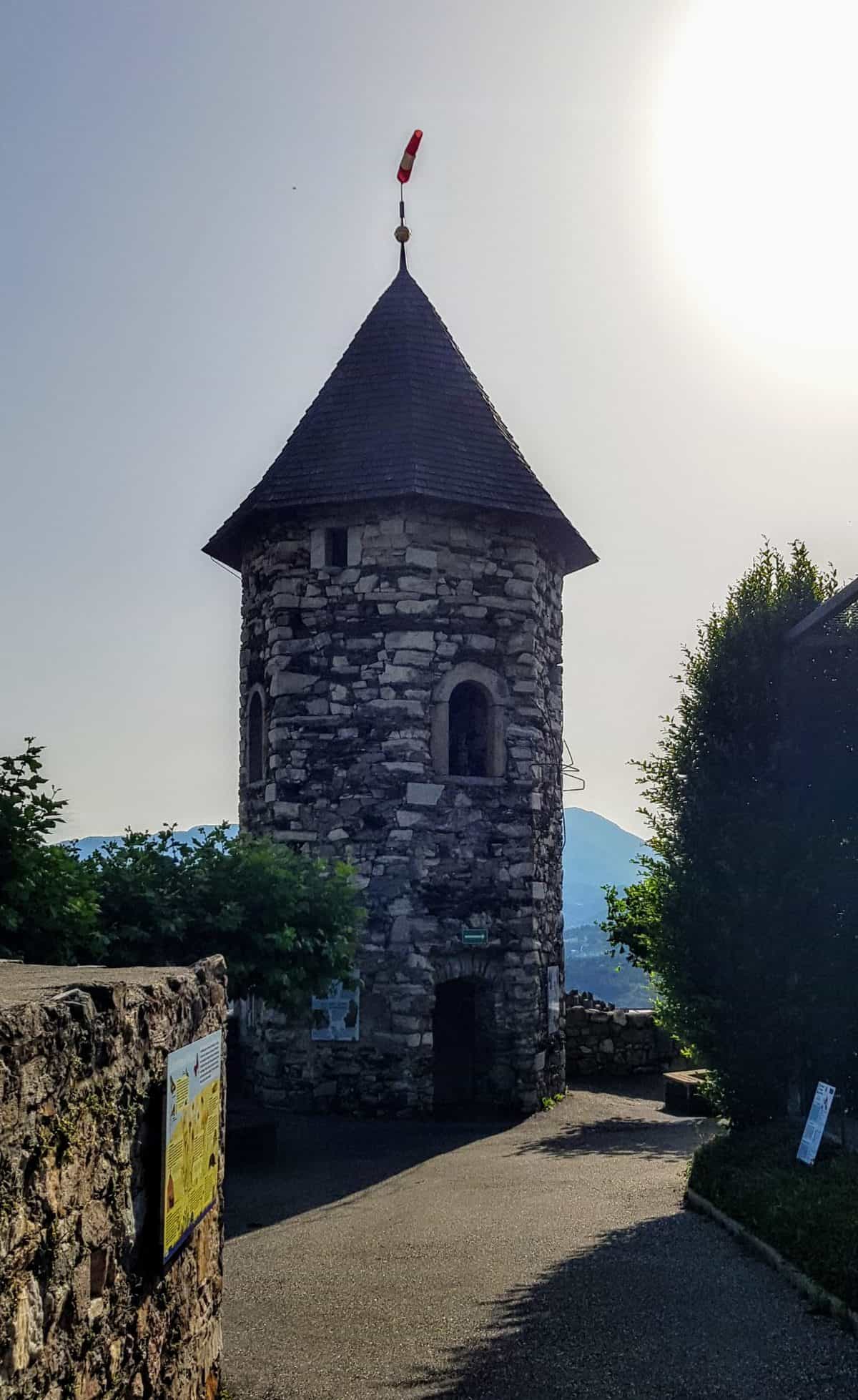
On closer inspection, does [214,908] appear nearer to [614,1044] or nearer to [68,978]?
[68,978]

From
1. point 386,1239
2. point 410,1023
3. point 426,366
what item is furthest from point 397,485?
point 386,1239

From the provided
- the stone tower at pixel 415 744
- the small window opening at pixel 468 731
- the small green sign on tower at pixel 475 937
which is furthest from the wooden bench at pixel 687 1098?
the small window opening at pixel 468 731

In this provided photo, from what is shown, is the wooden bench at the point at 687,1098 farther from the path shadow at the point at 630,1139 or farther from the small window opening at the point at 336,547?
the small window opening at the point at 336,547

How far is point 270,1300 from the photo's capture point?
757 centimetres

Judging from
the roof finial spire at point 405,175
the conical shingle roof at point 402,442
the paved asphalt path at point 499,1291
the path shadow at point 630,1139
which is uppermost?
the roof finial spire at point 405,175

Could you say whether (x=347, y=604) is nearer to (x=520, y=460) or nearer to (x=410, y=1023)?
(x=520, y=460)

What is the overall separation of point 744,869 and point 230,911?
4856 millimetres

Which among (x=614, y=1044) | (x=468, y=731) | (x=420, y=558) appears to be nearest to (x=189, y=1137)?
(x=420, y=558)

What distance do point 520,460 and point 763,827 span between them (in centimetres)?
780

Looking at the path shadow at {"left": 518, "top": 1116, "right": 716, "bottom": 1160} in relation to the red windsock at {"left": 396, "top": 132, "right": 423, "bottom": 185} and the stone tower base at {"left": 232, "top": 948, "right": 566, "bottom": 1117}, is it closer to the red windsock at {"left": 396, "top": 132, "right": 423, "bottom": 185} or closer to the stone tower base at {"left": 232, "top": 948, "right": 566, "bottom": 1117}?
the stone tower base at {"left": 232, "top": 948, "right": 566, "bottom": 1117}

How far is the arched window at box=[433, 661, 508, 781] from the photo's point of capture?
51.2ft

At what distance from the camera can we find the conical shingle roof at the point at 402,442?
16.0 meters

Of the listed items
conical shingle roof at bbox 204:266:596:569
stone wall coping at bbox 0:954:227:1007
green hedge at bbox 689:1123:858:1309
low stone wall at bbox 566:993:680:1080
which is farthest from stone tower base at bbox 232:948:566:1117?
stone wall coping at bbox 0:954:227:1007

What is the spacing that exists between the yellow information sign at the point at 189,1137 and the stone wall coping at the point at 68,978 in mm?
289
